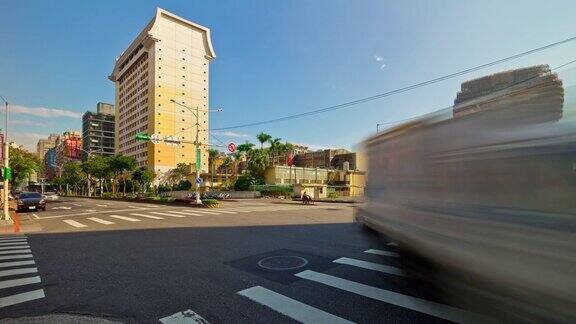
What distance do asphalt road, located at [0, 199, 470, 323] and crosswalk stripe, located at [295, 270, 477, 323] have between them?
0.6 inches

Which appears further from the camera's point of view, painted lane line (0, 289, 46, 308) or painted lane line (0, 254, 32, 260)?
painted lane line (0, 254, 32, 260)

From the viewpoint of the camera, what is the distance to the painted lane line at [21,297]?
477 centimetres

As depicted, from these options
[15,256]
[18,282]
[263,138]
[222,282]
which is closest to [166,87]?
[263,138]

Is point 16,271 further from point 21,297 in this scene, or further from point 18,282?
point 21,297

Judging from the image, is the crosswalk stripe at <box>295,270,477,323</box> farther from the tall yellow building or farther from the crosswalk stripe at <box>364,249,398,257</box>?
the tall yellow building

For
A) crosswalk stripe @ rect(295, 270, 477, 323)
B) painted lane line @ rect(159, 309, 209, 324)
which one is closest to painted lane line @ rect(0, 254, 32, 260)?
painted lane line @ rect(159, 309, 209, 324)

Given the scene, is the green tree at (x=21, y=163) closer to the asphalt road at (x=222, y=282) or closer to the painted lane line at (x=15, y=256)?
the asphalt road at (x=222, y=282)

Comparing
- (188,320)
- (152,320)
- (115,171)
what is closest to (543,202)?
(188,320)

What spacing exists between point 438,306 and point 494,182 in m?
2.02

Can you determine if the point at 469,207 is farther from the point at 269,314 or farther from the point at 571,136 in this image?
the point at 269,314

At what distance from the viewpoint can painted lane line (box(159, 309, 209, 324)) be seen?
4027 millimetres

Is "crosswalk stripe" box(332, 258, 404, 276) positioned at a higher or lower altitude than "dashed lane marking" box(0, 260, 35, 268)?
higher

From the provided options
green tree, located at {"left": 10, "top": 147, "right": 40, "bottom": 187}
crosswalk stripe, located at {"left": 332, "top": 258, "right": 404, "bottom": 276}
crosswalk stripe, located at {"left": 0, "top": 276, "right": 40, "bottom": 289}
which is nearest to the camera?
crosswalk stripe, located at {"left": 0, "top": 276, "right": 40, "bottom": 289}

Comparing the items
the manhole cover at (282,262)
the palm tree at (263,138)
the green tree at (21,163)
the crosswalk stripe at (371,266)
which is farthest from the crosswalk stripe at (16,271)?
the palm tree at (263,138)
